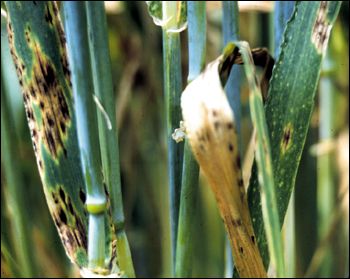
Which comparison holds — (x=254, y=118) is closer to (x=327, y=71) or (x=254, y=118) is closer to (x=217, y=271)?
(x=327, y=71)

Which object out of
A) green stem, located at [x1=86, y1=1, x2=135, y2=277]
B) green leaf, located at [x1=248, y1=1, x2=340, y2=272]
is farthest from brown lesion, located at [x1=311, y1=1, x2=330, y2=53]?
green stem, located at [x1=86, y1=1, x2=135, y2=277]

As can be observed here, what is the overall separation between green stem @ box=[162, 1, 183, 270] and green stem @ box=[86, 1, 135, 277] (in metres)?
0.05

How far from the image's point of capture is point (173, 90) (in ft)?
1.46

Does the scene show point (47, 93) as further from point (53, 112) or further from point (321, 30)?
point (321, 30)

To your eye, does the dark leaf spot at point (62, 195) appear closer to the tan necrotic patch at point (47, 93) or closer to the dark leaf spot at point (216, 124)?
the tan necrotic patch at point (47, 93)

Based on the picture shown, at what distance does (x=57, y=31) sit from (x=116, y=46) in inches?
27.2

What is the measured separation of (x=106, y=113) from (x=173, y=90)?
0.06 m

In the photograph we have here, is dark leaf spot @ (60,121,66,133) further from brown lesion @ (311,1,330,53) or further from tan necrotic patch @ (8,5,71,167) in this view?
brown lesion @ (311,1,330,53)

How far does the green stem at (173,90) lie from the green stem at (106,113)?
5 cm

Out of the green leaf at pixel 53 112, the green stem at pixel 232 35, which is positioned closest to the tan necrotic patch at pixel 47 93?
the green leaf at pixel 53 112

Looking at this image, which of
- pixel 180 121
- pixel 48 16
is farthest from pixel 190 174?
pixel 48 16

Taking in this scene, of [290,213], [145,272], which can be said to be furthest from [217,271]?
[290,213]

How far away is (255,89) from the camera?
35 centimetres

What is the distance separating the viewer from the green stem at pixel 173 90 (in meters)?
0.43
